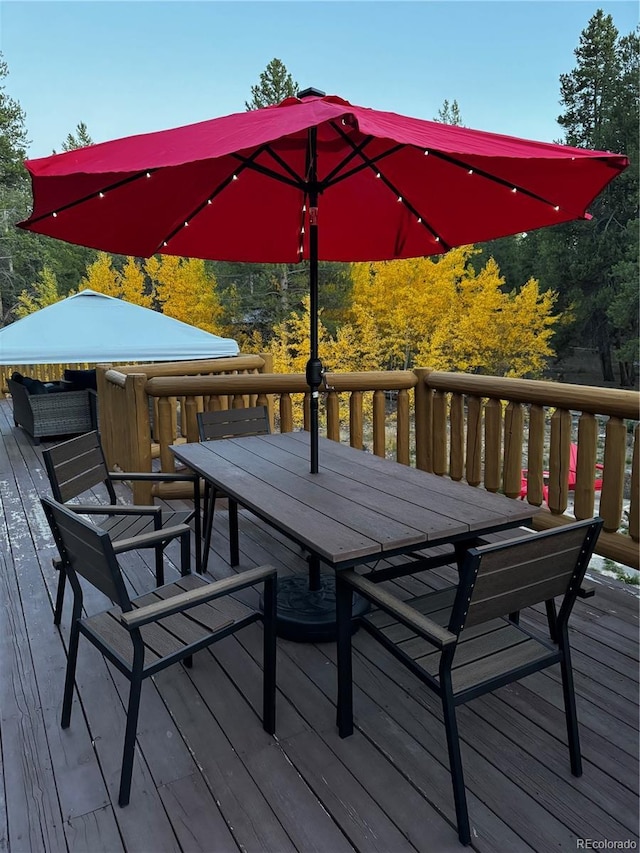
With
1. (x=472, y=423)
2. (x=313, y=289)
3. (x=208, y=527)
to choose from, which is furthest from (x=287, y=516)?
(x=472, y=423)

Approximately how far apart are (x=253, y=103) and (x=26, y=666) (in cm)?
2184

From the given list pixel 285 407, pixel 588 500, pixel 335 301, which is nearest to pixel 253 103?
pixel 335 301

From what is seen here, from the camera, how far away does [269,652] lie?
72.7 inches

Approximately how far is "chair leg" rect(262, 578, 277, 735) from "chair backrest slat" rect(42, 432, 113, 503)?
1.08 meters

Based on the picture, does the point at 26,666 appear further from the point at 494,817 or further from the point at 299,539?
the point at 494,817

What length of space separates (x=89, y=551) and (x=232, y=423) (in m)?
1.95

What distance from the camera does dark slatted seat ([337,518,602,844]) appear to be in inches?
54.9

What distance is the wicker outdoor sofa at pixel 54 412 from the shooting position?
6.66 meters

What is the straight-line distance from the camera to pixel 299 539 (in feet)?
6.08

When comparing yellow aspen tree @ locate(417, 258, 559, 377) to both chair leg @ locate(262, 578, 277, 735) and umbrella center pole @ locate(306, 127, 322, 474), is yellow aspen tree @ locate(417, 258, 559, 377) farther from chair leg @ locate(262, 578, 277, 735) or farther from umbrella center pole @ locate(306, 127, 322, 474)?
chair leg @ locate(262, 578, 277, 735)

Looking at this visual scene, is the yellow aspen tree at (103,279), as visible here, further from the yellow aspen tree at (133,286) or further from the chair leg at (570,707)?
the chair leg at (570,707)

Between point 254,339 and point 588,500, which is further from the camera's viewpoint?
point 254,339

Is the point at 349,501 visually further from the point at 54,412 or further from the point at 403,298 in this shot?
the point at 403,298

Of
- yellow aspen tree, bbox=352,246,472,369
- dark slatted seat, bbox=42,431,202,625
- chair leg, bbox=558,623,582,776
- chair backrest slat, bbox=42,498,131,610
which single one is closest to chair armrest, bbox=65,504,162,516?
dark slatted seat, bbox=42,431,202,625
